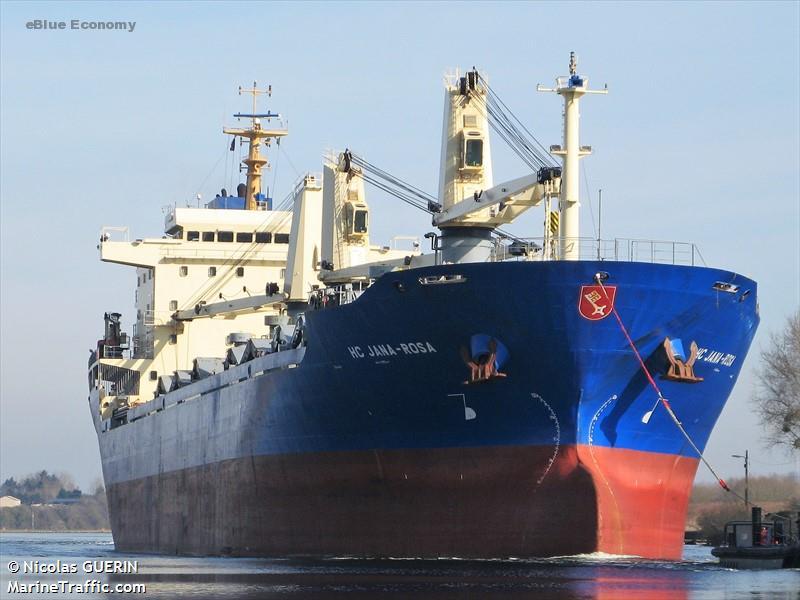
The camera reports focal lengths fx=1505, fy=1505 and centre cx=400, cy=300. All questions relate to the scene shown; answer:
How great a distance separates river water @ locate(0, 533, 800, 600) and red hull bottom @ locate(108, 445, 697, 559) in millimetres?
472

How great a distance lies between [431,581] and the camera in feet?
77.4

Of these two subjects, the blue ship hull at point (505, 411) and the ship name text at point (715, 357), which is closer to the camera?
the blue ship hull at point (505, 411)

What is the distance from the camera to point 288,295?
128ft

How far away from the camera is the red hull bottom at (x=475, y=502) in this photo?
2733 centimetres

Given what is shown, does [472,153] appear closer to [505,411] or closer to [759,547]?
[505,411]

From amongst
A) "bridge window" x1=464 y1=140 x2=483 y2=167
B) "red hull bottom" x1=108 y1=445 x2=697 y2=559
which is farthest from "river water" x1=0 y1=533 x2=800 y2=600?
"bridge window" x1=464 y1=140 x2=483 y2=167

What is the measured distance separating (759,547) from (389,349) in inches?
326

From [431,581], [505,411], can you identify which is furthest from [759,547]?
[431,581]

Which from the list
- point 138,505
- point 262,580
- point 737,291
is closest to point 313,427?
point 262,580

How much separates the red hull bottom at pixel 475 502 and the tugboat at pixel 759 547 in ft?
3.54

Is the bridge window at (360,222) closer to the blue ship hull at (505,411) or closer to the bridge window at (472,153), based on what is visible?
the bridge window at (472,153)

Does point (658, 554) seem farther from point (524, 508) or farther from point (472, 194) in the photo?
point (472, 194)

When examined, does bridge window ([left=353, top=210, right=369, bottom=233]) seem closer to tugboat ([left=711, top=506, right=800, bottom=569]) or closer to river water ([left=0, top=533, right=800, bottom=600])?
river water ([left=0, top=533, right=800, bottom=600])

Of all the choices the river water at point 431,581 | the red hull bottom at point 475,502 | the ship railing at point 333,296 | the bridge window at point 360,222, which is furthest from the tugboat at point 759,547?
the bridge window at point 360,222
